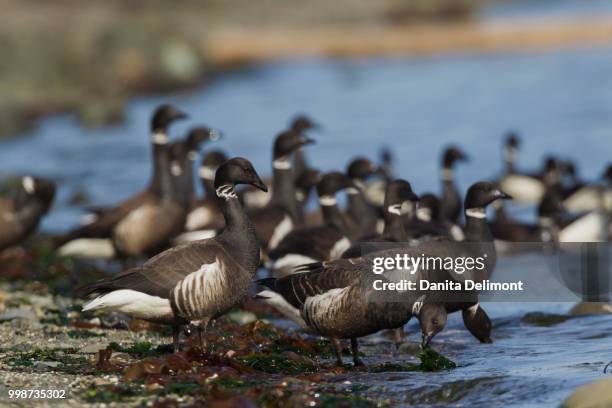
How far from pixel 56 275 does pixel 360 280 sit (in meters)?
6.13

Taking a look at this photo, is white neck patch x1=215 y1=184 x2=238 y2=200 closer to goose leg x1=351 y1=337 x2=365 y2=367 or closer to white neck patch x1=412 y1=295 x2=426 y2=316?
goose leg x1=351 y1=337 x2=365 y2=367

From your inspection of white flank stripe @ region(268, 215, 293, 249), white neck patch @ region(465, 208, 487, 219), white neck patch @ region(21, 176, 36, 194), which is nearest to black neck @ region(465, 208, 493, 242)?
white neck patch @ region(465, 208, 487, 219)

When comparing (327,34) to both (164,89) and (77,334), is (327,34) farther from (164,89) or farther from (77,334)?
(77,334)

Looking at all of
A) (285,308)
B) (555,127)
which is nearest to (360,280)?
(285,308)

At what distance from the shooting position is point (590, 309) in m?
12.6

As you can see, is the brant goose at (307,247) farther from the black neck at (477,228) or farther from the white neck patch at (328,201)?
the black neck at (477,228)

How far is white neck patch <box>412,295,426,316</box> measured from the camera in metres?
10.3

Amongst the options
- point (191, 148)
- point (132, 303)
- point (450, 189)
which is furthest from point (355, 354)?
point (191, 148)

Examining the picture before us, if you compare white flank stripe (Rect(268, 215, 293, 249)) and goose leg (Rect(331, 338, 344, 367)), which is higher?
white flank stripe (Rect(268, 215, 293, 249))

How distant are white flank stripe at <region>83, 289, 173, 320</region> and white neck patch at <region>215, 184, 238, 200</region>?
1.21 metres

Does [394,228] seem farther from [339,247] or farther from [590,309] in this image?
[590,309]

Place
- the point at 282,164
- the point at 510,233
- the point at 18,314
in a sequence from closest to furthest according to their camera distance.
Result: the point at 18,314
the point at 282,164
the point at 510,233

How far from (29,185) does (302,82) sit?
82.4ft

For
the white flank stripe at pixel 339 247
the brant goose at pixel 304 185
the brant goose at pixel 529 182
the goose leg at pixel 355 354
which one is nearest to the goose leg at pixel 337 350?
the goose leg at pixel 355 354
